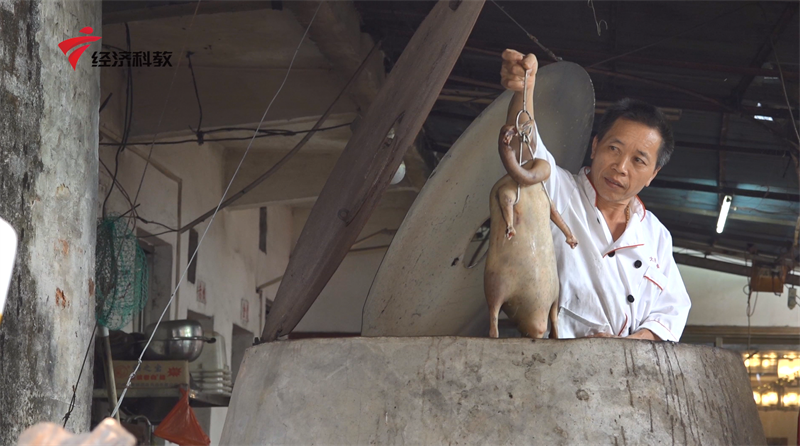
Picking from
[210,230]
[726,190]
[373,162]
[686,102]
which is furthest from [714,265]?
[373,162]

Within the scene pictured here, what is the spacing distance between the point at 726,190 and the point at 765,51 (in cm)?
220

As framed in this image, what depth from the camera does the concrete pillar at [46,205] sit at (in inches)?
97.7

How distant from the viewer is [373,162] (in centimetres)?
254

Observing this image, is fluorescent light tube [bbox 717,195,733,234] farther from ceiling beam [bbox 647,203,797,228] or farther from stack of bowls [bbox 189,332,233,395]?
stack of bowls [bbox 189,332,233,395]

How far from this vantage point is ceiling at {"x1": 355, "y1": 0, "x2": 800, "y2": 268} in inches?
180

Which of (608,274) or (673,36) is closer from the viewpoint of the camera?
(608,274)

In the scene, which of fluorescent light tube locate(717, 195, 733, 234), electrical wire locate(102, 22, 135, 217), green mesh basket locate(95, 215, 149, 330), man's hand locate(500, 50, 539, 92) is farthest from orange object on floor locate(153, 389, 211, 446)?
fluorescent light tube locate(717, 195, 733, 234)

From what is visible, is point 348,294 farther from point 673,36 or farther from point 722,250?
point 673,36

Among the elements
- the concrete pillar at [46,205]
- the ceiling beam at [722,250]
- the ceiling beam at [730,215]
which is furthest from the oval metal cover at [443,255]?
the ceiling beam at [722,250]

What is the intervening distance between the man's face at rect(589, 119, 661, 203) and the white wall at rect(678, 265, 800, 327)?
8523 mm

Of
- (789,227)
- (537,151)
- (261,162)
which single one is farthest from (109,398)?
(789,227)

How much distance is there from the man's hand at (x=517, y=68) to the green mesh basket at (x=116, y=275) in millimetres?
2771

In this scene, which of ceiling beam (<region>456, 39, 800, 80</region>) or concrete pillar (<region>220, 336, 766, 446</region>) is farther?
ceiling beam (<region>456, 39, 800, 80</region>)

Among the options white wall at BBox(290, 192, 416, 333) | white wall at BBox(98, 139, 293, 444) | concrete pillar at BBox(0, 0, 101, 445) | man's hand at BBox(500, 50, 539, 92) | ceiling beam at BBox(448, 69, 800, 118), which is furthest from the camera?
white wall at BBox(290, 192, 416, 333)
